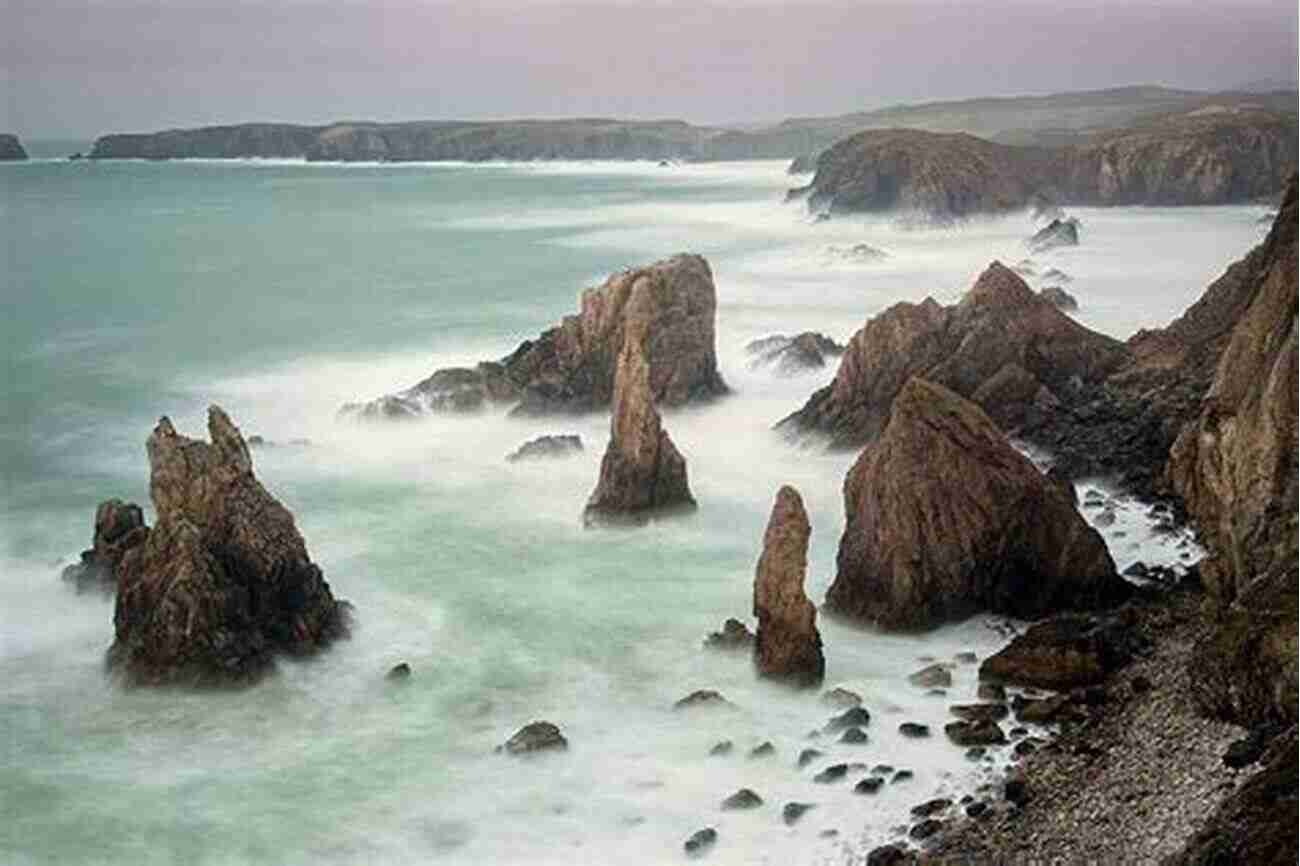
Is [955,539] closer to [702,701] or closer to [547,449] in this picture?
[702,701]

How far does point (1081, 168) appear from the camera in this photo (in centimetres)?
9094

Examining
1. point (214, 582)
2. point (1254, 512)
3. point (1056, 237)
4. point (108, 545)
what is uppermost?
point (1056, 237)

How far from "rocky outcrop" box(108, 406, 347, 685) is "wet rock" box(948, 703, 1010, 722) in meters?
11.8

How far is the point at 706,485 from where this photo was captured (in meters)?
35.7

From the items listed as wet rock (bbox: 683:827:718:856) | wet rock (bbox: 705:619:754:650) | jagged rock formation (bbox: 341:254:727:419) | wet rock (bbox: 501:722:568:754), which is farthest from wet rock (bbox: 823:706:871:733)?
jagged rock formation (bbox: 341:254:727:419)

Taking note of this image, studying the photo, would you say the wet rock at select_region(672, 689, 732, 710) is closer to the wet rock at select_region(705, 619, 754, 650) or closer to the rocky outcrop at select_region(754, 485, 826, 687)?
the rocky outcrop at select_region(754, 485, 826, 687)

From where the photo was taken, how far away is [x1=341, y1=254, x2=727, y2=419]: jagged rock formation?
1667 inches

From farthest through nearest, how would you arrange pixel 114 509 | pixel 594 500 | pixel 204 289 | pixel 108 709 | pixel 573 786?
pixel 204 289
pixel 594 500
pixel 114 509
pixel 108 709
pixel 573 786

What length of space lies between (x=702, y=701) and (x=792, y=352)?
2679cm

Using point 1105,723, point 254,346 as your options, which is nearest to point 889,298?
point 254,346

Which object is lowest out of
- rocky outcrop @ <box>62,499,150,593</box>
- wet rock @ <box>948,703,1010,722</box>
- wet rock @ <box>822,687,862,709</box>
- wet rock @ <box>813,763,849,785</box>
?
wet rock @ <box>813,763,849,785</box>

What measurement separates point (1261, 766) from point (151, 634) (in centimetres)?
1823

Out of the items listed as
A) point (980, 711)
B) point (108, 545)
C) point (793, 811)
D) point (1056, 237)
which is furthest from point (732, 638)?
point (1056, 237)

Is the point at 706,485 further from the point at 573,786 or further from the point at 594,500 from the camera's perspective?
the point at 573,786
